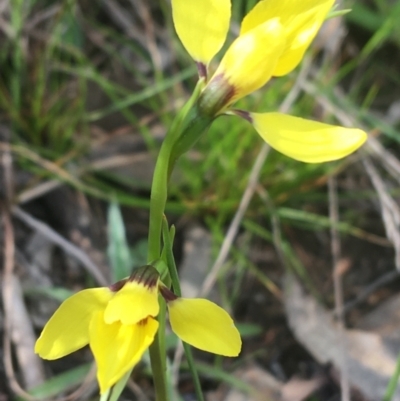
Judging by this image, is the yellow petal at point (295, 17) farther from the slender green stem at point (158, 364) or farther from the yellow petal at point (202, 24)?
the slender green stem at point (158, 364)

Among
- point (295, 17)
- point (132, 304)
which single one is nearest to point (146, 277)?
point (132, 304)

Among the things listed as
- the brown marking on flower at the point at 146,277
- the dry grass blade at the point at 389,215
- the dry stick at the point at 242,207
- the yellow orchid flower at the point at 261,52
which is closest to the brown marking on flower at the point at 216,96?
the yellow orchid flower at the point at 261,52

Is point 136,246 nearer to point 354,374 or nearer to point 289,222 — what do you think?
point 289,222

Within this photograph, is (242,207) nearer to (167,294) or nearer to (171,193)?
(171,193)

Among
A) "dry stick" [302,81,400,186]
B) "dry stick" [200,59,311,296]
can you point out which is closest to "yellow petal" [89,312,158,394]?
"dry stick" [200,59,311,296]

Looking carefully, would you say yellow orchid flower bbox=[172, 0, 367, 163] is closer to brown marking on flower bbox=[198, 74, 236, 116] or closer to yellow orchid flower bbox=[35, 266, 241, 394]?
brown marking on flower bbox=[198, 74, 236, 116]
